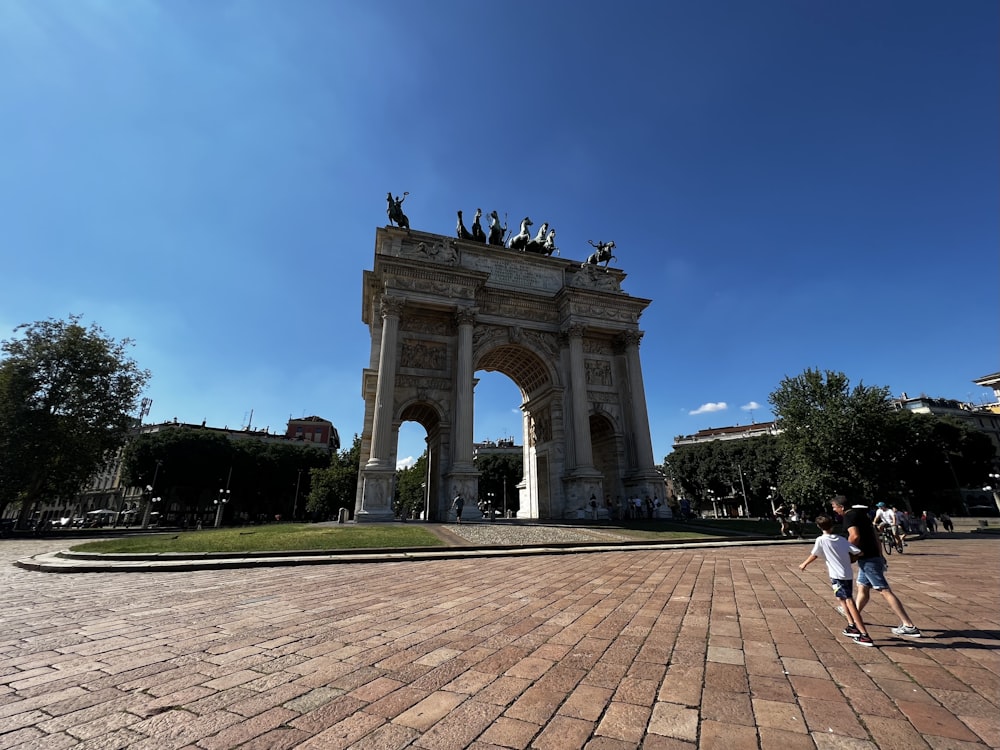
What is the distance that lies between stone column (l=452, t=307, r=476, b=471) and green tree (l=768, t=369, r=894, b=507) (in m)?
20.9

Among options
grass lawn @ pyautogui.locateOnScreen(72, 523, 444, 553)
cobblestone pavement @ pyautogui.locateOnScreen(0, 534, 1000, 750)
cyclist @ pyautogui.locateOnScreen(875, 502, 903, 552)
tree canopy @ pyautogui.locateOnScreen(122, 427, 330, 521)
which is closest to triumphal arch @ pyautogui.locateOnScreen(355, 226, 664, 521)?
grass lawn @ pyautogui.locateOnScreen(72, 523, 444, 553)

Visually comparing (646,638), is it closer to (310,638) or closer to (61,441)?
(310,638)

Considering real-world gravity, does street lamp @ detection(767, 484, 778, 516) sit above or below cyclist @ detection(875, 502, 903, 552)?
above

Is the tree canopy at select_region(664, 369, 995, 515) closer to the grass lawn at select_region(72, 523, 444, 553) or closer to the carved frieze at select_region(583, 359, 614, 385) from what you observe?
the carved frieze at select_region(583, 359, 614, 385)

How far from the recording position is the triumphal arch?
87.2ft

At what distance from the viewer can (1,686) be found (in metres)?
3.42

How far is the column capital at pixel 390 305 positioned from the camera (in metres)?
26.9

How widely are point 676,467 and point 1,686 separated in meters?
75.4

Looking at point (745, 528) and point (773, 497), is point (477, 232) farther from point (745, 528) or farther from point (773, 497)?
point (773, 497)

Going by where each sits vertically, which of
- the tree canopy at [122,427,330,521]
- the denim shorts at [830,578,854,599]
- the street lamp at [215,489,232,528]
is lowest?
the denim shorts at [830,578,854,599]

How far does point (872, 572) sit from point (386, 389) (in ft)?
74.5

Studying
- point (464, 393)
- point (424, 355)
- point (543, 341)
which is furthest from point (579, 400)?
point (424, 355)

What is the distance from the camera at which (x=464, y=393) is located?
87.4ft

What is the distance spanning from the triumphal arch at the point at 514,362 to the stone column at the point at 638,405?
7 centimetres
